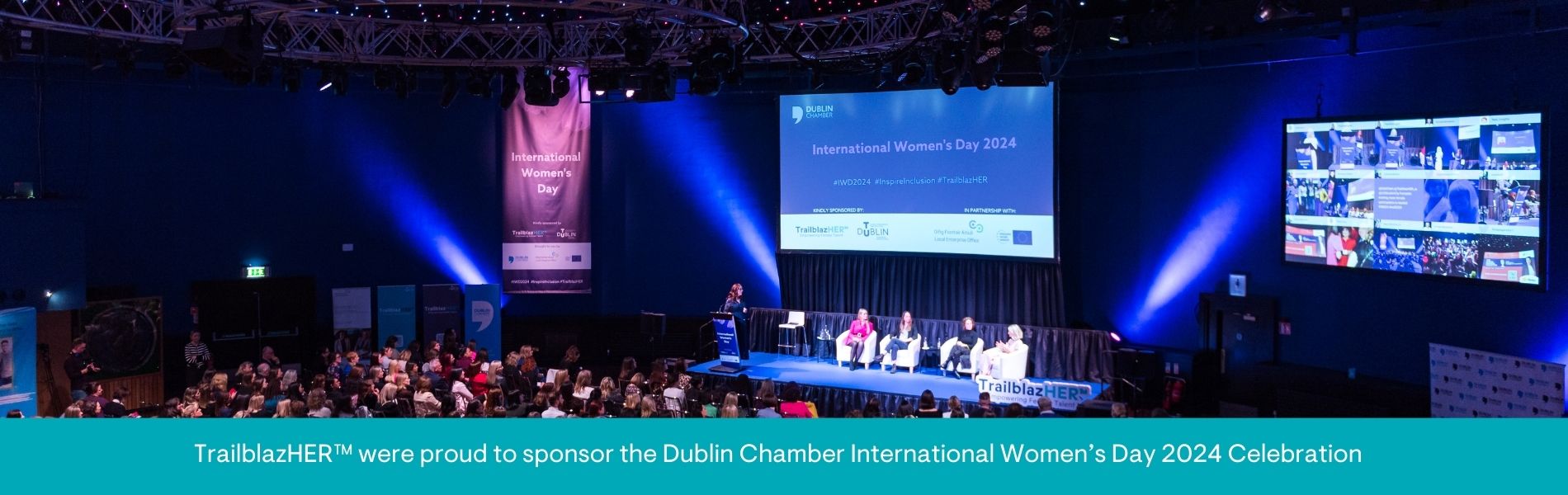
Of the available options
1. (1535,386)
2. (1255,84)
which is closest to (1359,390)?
(1535,386)

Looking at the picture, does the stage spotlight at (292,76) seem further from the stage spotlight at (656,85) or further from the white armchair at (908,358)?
the white armchair at (908,358)

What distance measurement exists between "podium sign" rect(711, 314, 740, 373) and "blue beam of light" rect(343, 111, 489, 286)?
3.77 m

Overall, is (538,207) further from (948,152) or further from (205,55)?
(205,55)

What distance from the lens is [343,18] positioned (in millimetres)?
11992

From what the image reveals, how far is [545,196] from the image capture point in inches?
589

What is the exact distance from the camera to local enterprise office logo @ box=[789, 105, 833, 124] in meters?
14.0

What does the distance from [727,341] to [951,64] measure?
4.70 m

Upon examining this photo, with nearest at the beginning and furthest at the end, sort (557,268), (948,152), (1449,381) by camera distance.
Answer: (1449,381) < (948,152) < (557,268)

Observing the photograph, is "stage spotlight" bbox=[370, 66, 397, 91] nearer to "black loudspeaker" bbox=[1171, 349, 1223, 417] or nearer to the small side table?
the small side table

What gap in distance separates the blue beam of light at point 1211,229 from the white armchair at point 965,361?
1.75 metres

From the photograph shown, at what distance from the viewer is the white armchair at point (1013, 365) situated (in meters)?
12.2

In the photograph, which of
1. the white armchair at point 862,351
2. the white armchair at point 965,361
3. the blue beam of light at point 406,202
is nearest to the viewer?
the white armchair at point 965,361

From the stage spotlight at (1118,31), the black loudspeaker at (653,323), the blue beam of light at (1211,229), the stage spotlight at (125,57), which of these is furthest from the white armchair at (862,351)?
the stage spotlight at (125,57)

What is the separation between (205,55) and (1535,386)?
1025 cm
